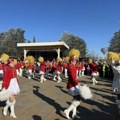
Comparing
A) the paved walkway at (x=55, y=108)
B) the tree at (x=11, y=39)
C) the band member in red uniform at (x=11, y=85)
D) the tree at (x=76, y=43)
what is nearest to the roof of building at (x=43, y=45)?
the paved walkway at (x=55, y=108)

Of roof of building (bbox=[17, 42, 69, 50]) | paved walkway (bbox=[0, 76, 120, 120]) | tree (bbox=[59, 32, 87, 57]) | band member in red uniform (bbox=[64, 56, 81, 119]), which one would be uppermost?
tree (bbox=[59, 32, 87, 57])

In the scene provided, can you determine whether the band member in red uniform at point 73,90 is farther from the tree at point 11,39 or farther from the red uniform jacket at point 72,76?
the tree at point 11,39

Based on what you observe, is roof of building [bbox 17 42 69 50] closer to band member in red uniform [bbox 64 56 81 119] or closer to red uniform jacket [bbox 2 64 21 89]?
red uniform jacket [bbox 2 64 21 89]

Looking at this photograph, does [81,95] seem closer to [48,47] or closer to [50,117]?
[50,117]

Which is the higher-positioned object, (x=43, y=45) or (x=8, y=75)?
(x=43, y=45)

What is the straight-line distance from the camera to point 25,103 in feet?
38.9

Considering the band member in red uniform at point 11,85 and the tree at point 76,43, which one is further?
the tree at point 76,43

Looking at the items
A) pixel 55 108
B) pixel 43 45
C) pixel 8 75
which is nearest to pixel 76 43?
pixel 43 45

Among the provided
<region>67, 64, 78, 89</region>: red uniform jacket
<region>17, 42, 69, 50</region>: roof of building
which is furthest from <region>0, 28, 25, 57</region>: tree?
<region>67, 64, 78, 89</region>: red uniform jacket

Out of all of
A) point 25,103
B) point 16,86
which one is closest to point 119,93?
point 16,86

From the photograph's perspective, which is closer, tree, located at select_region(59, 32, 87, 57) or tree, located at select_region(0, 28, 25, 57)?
tree, located at select_region(0, 28, 25, 57)

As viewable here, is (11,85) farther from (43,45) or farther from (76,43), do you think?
(76,43)

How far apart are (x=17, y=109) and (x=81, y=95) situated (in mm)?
2776

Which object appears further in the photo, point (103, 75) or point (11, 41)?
point (11, 41)
